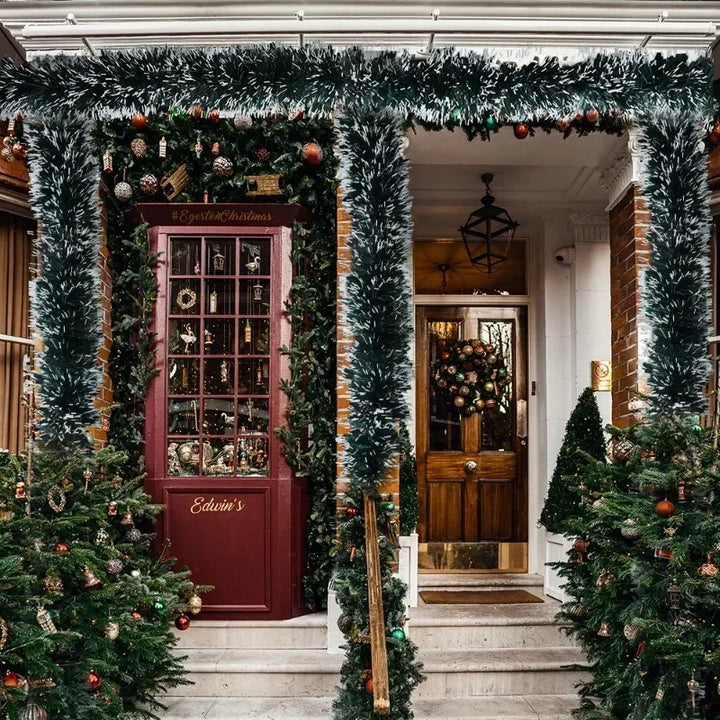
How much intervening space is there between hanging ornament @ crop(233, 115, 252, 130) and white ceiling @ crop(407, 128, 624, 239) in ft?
3.43

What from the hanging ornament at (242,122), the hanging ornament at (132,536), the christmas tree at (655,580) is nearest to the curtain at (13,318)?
the hanging ornament at (132,536)

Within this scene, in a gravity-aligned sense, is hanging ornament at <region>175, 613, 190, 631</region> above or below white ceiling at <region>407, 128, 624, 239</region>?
below

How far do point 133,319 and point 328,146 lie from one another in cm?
177

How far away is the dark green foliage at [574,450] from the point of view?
5734 mm

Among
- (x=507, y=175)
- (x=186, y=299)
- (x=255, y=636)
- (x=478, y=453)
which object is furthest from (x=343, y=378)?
(x=478, y=453)

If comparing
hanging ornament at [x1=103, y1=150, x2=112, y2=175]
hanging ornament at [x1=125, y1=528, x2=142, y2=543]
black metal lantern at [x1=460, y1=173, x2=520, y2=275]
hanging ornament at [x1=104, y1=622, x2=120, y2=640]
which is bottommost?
hanging ornament at [x1=104, y1=622, x2=120, y2=640]

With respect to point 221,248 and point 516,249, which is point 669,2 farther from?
point 221,248

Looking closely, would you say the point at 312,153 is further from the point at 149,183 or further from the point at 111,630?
the point at 111,630

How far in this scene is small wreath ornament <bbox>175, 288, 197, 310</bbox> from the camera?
5344 millimetres

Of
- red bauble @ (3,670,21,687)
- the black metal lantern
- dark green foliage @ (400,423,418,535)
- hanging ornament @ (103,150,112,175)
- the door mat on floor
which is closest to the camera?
red bauble @ (3,670,21,687)

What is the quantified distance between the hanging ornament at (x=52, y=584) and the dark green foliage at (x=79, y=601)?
14 mm

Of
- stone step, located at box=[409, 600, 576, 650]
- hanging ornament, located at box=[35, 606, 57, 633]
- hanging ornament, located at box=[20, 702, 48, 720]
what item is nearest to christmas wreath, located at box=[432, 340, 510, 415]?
stone step, located at box=[409, 600, 576, 650]

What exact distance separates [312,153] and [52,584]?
302 centimetres

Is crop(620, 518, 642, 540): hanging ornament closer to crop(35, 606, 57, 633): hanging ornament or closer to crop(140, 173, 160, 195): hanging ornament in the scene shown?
crop(35, 606, 57, 633): hanging ornament
